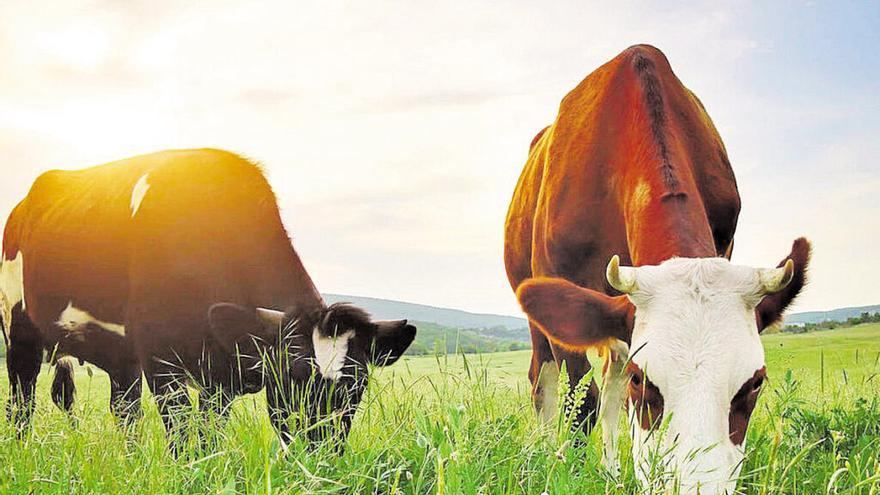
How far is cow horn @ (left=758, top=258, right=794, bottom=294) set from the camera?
13.0 feet

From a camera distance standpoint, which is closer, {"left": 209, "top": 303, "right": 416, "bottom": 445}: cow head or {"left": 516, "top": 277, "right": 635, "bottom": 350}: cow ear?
{"left": 516, "top": 277, "right": 635, "bottom": 350}: cow ear

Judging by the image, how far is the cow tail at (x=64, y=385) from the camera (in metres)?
9.88

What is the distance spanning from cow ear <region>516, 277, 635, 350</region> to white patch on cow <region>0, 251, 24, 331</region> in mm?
7424

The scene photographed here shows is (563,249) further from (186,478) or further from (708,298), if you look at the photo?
(186,478)

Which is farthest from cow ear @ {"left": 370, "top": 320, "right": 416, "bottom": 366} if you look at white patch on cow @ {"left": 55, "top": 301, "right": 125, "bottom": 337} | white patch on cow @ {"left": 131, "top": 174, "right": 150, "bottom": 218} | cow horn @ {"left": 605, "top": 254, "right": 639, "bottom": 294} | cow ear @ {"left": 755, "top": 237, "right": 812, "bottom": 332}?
white patch on cow @ {"left": 55, "top": 301, "right": 125, "bottom": 337}

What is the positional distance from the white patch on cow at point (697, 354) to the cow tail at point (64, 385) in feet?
25.9

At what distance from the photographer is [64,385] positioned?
1002 centimetres

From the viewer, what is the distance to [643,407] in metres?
3.73

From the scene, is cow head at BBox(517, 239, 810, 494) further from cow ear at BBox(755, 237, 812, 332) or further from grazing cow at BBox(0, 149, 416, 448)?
grazing cow at BBox(0, 149, 416, 448)

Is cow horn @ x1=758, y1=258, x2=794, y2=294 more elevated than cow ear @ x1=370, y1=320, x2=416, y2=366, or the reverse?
cow horn @ x1=758, y1=258, x2=794, y2=294

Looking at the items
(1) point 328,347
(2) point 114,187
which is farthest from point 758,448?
(2) point 114,187

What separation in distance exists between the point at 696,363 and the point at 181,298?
16.1 feet

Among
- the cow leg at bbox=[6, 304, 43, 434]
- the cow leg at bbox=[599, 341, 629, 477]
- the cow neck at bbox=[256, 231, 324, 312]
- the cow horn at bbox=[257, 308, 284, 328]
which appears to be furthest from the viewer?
the cow leg at bbox=[6, 304, 43, 434]

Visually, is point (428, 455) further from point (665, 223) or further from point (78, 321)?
point (78, 321)
